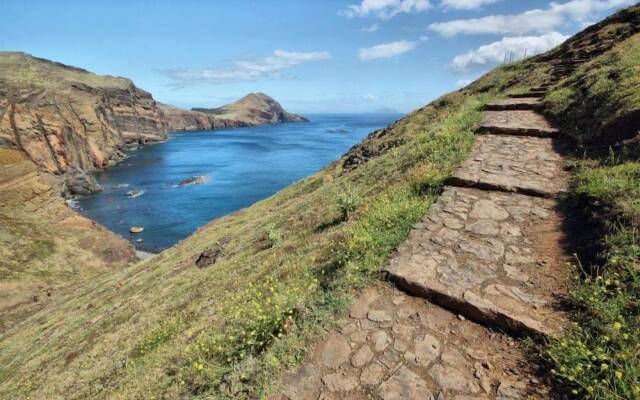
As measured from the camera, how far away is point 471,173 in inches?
324

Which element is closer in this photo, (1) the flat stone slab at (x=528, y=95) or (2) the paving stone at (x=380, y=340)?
(2) the paving stone at (x=380, y=340)

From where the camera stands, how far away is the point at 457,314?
4.55 meters

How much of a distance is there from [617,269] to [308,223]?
355 inches

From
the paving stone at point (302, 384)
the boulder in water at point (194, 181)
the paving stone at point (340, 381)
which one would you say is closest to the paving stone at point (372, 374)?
the paving stone at point (340, 381)

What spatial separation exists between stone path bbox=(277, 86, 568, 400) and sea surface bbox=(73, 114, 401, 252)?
47926 mm

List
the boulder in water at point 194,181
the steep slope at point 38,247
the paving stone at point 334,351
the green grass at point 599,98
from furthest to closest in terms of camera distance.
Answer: the boulder in water at point 194,181
the steep slope at point 38,247
the green grass at point 599,98
the paving stone at point 334,351

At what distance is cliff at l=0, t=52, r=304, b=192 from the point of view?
76.2 metres

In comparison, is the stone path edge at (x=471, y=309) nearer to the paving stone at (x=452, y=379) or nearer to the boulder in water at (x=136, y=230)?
the paving stone at (x=452, y=379)

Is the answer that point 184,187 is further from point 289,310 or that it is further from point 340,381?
point 340,381

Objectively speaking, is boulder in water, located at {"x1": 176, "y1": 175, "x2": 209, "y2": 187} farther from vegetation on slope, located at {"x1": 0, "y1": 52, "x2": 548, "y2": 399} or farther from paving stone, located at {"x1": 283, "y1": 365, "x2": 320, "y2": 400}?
paving stone, located at {"x1": 283, "y1": 365, "x2": 320, "y2": 400}

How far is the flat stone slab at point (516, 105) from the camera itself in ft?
47.1

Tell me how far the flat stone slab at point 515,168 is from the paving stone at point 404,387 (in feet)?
16.9

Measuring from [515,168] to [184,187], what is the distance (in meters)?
76.9

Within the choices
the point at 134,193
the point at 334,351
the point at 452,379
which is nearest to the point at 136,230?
the point at 134,193
